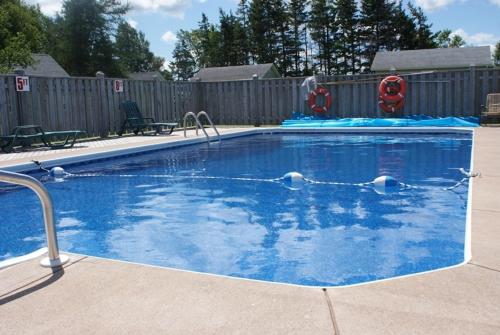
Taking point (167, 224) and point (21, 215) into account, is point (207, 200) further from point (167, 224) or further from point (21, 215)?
point (21, 215)

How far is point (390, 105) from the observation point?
13.8 meters

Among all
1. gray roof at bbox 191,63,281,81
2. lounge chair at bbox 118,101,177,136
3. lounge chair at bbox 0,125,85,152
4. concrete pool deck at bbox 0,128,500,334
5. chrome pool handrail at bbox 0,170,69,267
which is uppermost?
gray roof at bbox 191,63,281,81

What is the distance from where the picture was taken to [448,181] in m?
6.20

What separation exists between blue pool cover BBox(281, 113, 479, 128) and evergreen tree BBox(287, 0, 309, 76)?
25783 mm

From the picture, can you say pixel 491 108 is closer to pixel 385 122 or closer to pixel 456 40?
pixel 385 122

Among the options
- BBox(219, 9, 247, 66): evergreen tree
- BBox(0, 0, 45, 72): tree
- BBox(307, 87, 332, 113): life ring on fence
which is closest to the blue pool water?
BBox(307, 87, 332, 113): life ring on fence

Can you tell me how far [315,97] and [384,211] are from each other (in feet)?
34.0

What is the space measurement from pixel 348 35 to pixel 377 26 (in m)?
2.18

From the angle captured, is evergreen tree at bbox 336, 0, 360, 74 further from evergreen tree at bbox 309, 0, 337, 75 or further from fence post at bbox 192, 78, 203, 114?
fence post at bbox 192, 78, 203, 114

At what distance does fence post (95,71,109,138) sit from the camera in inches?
491

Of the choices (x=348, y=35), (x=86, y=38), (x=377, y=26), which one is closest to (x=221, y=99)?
(x=348, y=35)

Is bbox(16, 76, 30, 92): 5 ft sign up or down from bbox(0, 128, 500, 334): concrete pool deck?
up

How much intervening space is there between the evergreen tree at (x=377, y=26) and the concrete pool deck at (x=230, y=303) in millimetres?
35619

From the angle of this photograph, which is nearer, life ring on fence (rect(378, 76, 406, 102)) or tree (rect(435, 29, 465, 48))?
life ring on fence (rect(378, 76, 406, 102))
